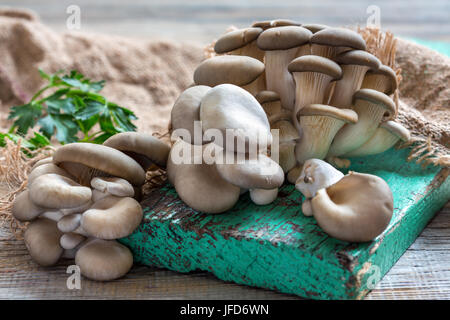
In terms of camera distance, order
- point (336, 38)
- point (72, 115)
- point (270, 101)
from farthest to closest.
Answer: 1. point (72, 115)
2. point (270, 101)
3. point (336, 38)

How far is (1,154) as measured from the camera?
199cm

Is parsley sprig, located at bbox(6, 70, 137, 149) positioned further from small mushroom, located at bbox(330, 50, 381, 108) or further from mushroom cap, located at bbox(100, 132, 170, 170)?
small mushroom, located at bbox(330, 50, 381, 108)

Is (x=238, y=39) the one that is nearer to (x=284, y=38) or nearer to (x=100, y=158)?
(x=284, y=38)

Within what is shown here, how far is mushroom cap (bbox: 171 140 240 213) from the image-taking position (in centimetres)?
130

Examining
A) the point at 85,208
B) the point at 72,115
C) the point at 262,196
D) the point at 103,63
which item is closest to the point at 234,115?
the point at 262,196

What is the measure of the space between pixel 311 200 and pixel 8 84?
2177mm

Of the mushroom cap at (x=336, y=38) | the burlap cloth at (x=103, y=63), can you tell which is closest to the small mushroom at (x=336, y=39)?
the mushroom cap at (x=336, y=38)

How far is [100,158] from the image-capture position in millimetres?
1286

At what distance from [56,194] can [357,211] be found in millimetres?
713

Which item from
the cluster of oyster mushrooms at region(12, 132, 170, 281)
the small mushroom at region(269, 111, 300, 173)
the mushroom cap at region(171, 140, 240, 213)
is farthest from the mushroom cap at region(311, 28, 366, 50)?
the cluster of oyster mushrooms at region(12, 132, 170, 281)

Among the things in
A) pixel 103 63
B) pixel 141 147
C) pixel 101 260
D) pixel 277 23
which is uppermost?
pixel 277 23

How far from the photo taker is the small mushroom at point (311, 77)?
4.36 feet

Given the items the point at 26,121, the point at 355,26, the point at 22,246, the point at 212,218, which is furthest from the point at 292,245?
the point at 26,121
